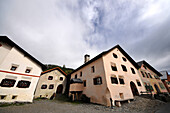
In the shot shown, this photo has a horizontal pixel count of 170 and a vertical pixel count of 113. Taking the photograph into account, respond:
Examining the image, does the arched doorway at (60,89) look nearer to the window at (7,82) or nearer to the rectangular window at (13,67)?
the window at (7,82)

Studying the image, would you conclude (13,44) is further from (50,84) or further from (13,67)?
(50,84)

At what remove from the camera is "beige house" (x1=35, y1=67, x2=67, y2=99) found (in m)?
16.6

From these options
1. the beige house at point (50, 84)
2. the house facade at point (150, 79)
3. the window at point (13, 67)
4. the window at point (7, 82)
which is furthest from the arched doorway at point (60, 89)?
the house facade at point (150, 79)

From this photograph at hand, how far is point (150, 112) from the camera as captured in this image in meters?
6.78

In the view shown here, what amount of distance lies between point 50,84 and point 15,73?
913 cm

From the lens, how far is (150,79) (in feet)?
57.3

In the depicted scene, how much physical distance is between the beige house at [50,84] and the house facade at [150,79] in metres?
22.0

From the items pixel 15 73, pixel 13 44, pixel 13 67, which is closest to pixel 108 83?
Answer: pixel 15 73

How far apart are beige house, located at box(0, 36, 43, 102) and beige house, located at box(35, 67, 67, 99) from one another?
5611mm

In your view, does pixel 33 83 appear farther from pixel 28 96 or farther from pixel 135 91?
pixel 135 91

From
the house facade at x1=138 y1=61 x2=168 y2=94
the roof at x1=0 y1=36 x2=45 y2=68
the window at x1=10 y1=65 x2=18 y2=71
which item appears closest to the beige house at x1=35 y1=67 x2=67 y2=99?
the roof at x1=0 y1=36 x2=45 y2=68

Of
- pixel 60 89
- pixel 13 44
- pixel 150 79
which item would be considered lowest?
pixel 60 89

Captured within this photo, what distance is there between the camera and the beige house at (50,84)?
1661 centimetres

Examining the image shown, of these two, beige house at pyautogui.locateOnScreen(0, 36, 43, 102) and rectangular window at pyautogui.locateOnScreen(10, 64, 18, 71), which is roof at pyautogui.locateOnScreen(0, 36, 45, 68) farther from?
rectangular window at pyautogui.locateOnScreen(10, 64, 18, 71)
